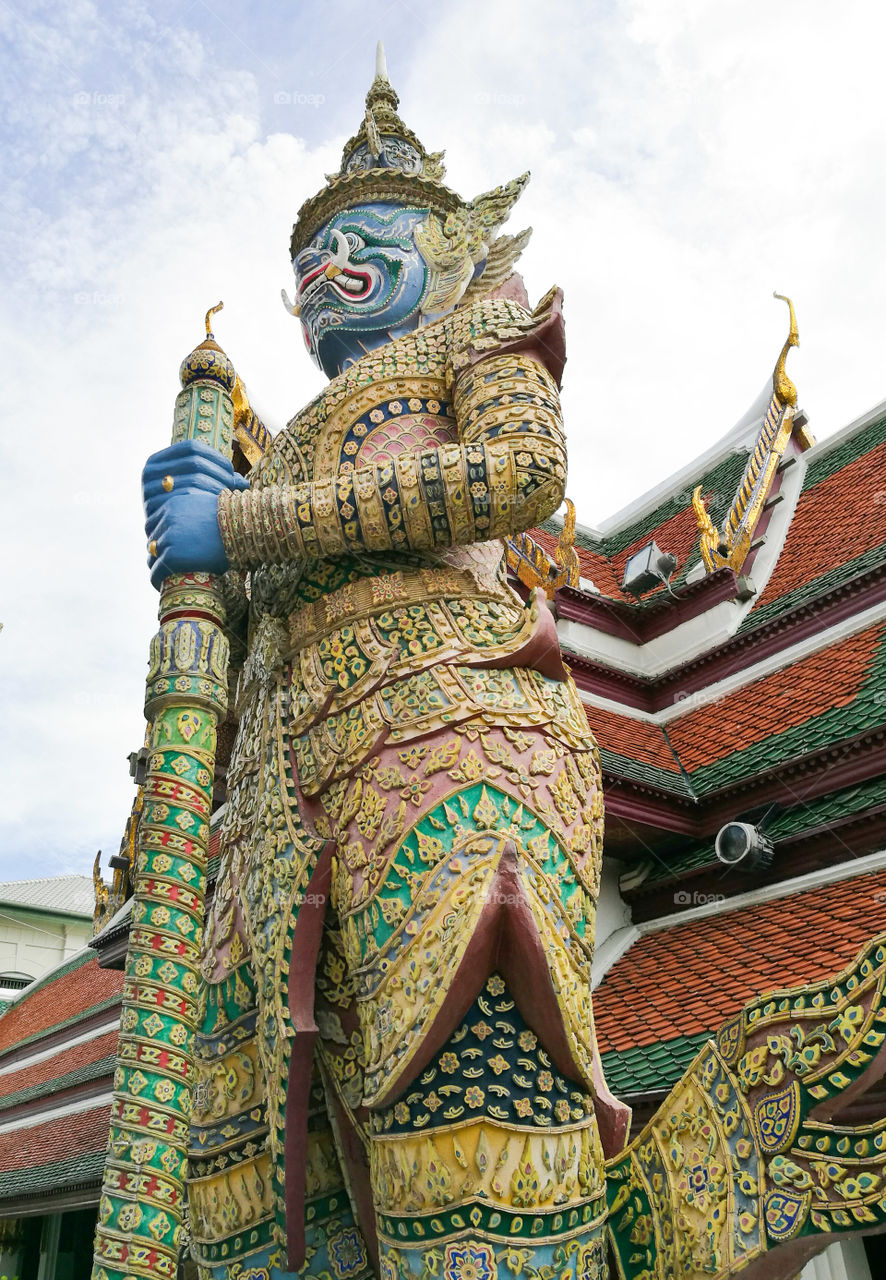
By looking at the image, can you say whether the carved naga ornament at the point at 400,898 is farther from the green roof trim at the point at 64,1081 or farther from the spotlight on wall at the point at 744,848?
the green roof trim at the point at 64,1081

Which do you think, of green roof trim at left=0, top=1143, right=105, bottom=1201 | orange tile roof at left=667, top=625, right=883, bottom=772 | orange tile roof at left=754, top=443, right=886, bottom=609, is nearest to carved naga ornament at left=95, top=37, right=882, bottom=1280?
orange tile roof at left=667, top=625, right=883, bottom=772

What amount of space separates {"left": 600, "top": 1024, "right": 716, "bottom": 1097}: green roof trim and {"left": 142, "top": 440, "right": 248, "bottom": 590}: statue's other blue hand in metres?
2.56

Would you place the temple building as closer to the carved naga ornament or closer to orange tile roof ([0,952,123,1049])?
the carved naga ornament

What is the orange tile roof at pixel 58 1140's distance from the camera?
8.82m

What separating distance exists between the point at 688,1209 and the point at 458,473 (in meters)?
1.83

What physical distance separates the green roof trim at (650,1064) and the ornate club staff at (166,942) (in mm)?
2181

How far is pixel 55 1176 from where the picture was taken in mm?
8164

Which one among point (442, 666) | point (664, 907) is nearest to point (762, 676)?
point (664, 907)

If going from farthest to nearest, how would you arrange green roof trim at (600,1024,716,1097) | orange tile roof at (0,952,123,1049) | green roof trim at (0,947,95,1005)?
green roof trim at (0,947,95,1005) < orange tile roof at (0,952,123,1049) < green roof trim at (600,1024,716,1097)

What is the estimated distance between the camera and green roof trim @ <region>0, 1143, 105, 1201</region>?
7.62m

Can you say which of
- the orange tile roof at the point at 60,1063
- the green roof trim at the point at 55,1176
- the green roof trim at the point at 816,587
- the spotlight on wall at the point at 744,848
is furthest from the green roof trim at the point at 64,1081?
the green roof trim at the point at 816,587

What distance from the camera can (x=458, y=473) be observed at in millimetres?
2969

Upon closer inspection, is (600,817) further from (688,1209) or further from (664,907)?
(664,907)

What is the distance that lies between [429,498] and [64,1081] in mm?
9688
